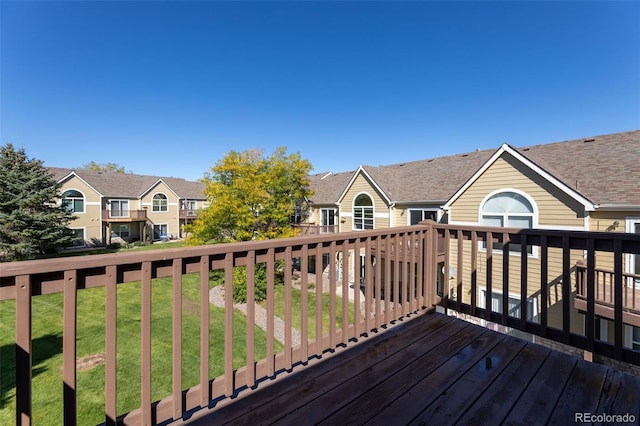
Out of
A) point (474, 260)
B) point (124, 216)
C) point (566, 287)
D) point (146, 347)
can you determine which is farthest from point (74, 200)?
point (566, 287)

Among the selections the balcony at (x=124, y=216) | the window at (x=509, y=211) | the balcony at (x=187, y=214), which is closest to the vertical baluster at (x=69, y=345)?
the window at (x=509, y=211)

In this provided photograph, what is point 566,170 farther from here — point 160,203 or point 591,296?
point 160,203

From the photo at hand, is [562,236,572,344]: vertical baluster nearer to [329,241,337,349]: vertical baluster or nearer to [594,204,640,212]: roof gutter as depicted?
[329,241,337,349]: vertical baluster

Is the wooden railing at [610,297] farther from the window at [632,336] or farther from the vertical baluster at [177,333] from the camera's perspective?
the vertical baluster at [177,333]

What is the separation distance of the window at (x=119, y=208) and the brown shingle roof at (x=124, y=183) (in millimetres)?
629

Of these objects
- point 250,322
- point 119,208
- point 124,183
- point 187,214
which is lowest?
point 250,322

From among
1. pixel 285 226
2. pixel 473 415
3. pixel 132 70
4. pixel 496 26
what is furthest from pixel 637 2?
pixel 132 70

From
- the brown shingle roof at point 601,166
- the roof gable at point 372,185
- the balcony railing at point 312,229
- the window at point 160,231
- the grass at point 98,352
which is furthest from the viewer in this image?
the window at point 160,231

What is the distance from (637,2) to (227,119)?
18183mm

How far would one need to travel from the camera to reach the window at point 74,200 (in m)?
24.1

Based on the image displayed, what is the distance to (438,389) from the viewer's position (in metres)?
1.93

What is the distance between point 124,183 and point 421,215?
3030cm

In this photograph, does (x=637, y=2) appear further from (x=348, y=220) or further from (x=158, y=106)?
(x=158, y=106)

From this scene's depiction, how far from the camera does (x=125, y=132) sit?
19125 millimetres
